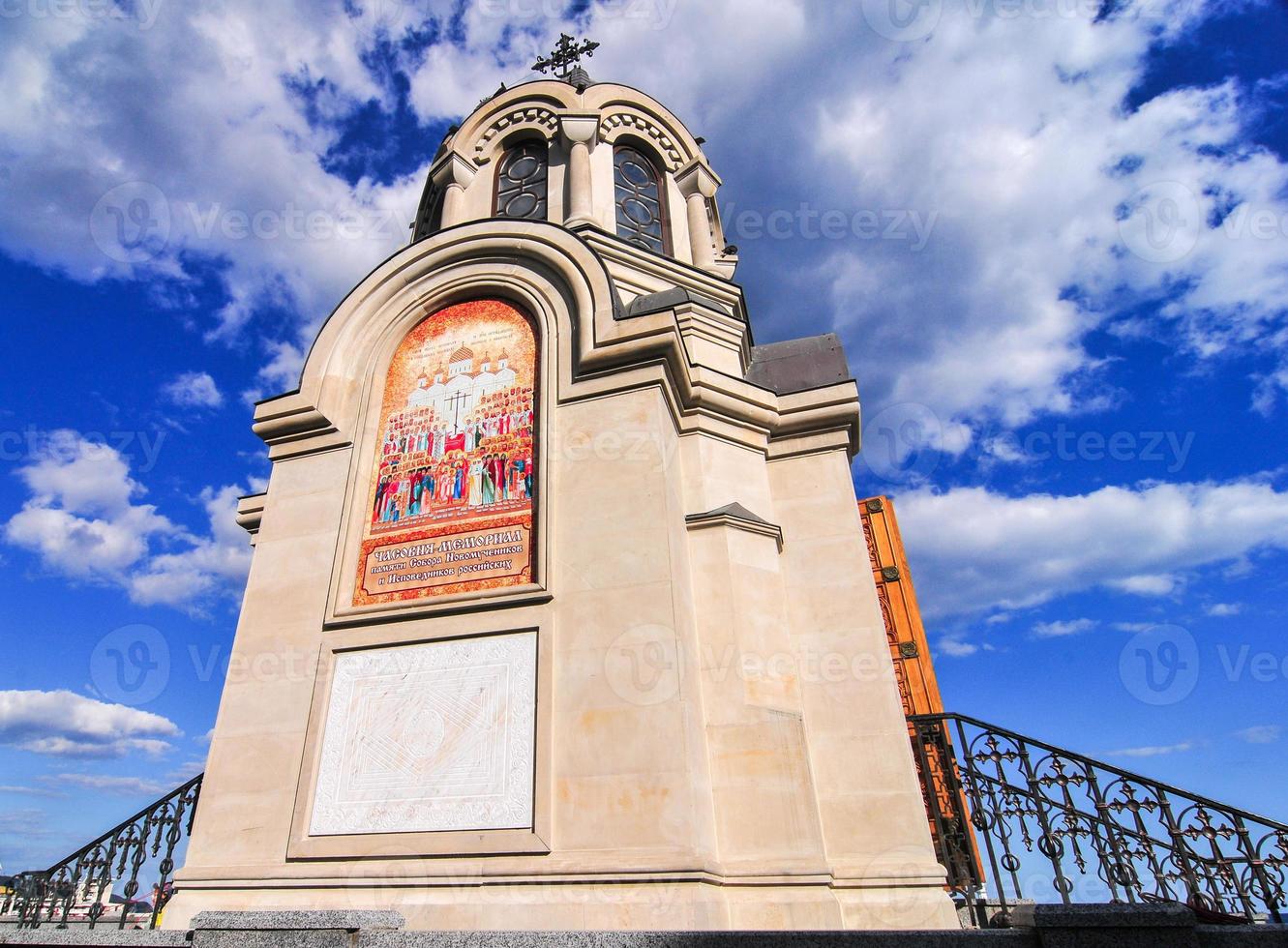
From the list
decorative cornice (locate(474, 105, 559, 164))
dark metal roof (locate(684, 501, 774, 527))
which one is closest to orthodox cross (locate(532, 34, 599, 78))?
decorative cornice (locate(474, 105, 559, 164))

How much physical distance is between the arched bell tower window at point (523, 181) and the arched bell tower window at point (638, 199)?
1495 mm

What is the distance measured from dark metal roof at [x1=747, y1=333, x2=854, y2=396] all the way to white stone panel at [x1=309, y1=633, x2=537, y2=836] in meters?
5.27

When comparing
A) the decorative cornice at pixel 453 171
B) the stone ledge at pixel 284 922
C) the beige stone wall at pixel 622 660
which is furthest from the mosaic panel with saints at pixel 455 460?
the decorative cornice at pixel 453 171

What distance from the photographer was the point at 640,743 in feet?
19.9

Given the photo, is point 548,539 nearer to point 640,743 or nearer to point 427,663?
point 427,663

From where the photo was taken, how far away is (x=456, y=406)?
8.77m

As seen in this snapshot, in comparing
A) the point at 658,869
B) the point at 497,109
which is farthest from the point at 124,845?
the point at 497,109

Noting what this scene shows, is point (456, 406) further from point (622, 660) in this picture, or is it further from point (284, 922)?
point (284, 922)

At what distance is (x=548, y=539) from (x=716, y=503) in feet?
7.36

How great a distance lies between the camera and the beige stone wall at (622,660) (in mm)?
5922

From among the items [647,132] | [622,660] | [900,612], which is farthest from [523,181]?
[622,660]

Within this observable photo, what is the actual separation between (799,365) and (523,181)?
773 cm

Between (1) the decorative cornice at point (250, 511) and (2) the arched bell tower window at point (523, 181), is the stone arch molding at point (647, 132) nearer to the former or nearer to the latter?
(2) the arched bell tower window at point (523, 181)

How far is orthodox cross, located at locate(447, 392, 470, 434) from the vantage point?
8578 mm
